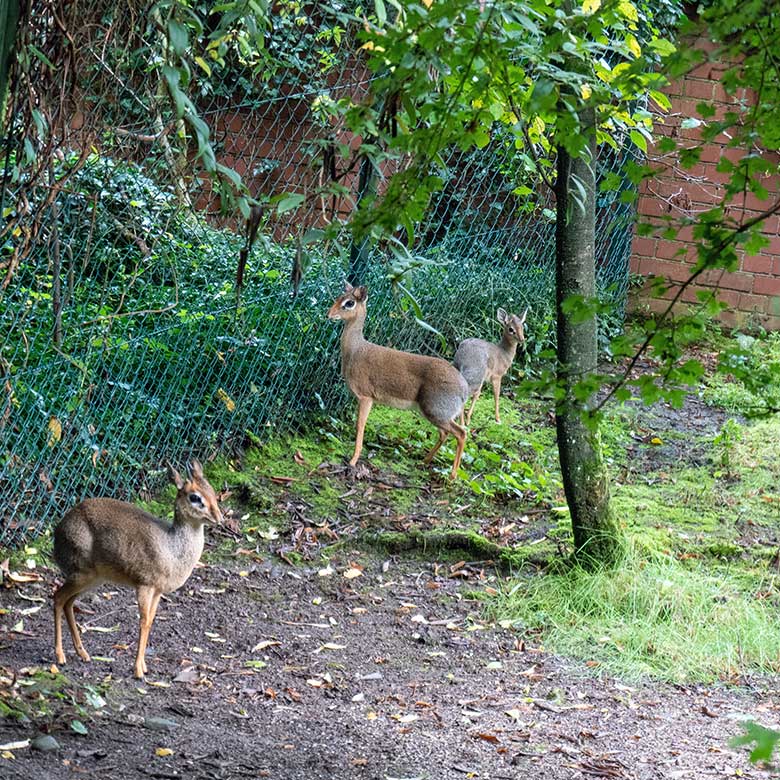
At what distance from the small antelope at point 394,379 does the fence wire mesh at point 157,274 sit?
22 cm

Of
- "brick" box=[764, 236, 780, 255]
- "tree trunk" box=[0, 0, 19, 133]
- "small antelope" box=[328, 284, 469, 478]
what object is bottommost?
"small antelope" box=[328, 284, 469, 478]

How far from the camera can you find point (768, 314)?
1084 cm

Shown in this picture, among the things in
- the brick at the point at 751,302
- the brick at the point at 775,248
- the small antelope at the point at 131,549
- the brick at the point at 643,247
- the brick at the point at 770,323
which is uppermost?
the brick at the point at 775,248

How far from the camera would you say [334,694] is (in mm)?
4961

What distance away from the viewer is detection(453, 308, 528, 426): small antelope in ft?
27.3

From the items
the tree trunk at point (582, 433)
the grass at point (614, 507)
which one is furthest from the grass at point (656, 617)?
the tree trunk at point (582, 433)

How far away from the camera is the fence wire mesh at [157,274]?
15.5 ft

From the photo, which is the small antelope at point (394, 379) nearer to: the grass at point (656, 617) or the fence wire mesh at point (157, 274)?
the fence wire mesh at point (157, 274)

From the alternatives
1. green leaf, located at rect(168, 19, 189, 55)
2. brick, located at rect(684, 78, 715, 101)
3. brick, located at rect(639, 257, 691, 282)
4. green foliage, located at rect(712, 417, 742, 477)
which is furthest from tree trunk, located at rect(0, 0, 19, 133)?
brick, located at rect(684, 78, 715, 101)

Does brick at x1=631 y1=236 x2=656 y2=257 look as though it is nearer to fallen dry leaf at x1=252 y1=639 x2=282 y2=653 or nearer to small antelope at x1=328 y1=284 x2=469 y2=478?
small antelope at x1=328 y1=284 x2=469 y2=478

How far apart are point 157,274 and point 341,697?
160 inches

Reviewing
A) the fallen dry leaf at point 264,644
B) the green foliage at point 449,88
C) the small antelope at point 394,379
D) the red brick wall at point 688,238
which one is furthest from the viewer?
the red brick wall at point 688,238

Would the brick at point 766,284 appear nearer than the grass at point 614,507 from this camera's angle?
No

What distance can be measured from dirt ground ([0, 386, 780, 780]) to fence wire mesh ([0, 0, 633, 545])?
33.5 inches
